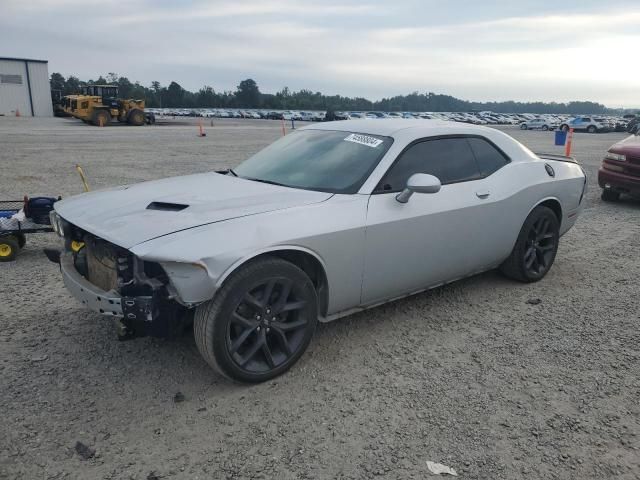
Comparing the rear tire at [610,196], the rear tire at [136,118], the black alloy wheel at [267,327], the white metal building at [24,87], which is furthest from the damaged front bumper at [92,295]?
the white metal building at [24,87]

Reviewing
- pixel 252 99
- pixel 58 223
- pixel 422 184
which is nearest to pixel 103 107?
pixel 58 223

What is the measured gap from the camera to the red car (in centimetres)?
857

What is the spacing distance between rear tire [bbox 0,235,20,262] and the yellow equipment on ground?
91.2ft

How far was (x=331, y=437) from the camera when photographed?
8.89 feet

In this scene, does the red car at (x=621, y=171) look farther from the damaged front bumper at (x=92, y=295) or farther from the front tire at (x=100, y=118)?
the front tire at (x=100, y=118)

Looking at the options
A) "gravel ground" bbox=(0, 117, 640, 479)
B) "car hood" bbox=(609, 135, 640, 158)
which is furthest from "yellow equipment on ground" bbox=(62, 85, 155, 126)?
"gravel ground" bbox=(0, 117, 640, 479)

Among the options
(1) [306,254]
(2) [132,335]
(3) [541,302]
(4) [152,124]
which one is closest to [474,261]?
(3) [541,302]

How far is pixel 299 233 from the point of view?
3109mm

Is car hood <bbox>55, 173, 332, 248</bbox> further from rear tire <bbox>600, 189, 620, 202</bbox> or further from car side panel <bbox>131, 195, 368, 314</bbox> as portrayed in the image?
rear tire <bbox>600, 189, 620, 202</bbox>

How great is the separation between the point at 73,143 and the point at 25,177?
29.2ft

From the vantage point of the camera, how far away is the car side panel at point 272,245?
2719 millimetres

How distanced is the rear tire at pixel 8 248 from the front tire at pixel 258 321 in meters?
3.41

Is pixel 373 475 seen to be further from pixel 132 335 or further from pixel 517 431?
pixel 132 335

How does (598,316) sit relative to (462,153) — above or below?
below
